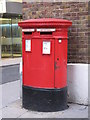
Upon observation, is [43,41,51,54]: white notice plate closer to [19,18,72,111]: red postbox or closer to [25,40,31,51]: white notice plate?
[19,18,72,111]: red postbox

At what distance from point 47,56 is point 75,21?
139 centimetres

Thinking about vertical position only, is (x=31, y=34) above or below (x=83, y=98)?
above

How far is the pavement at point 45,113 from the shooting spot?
5.67m

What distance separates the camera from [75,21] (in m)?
6.74

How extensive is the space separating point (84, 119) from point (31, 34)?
6.85 feet

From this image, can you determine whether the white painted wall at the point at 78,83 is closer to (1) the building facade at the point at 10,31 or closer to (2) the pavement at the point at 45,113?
(2) the pavement at the point at 45,113

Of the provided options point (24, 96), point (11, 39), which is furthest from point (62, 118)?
point (11, 39)

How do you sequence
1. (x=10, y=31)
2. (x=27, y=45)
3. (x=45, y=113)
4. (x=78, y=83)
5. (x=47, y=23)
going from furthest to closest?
(x=10, y=31)
(x=78, y=83)
(x=27, y=45)
(x=45, y=113)
(x=47, y=23)

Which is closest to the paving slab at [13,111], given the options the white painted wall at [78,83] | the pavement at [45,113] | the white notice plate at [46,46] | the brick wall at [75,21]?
the pavement at [45,113]

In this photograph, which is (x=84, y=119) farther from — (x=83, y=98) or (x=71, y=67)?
(x=71, y=67)

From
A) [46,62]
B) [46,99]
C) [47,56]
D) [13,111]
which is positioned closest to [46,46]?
[47,56]

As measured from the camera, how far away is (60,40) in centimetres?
590

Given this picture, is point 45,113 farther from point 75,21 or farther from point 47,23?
point 75,21

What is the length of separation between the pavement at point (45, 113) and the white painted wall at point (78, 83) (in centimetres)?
20
